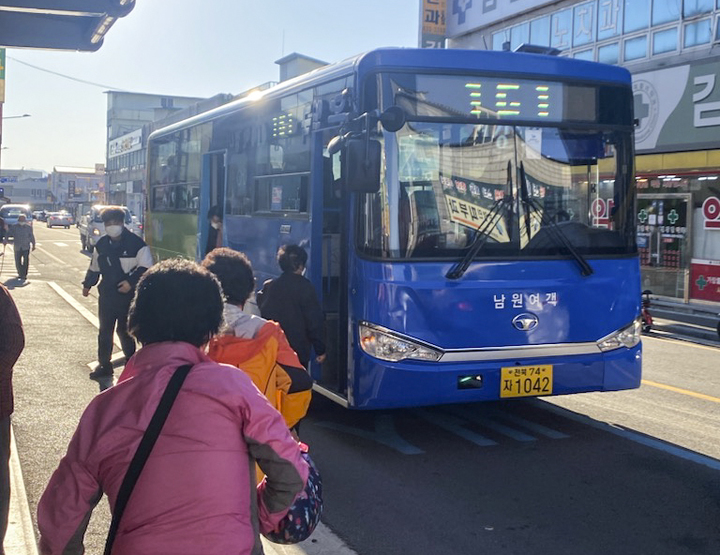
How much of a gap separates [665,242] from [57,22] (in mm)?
17725

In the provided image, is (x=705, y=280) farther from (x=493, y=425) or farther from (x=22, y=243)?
(x=22, y=243)

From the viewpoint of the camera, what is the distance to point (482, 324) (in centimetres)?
682

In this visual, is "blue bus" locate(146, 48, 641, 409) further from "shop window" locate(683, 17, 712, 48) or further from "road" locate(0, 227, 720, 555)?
"shop window" locate(683, 17, 712, 48)

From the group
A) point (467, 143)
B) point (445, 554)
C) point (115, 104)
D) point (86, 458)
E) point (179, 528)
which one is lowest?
point (445, 554)

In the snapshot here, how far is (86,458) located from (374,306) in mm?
4389

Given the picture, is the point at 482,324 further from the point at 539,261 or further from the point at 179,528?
the point at 179,528

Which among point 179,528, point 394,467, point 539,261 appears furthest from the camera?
point 539,261

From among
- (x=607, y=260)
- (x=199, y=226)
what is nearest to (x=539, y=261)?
(x=607, y=260)

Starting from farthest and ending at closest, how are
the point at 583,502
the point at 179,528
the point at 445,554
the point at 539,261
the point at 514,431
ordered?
the point at 514,431, the point at 539,261, the point at 583,502, the point at 445,554, the point at 179,528

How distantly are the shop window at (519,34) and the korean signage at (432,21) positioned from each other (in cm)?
379

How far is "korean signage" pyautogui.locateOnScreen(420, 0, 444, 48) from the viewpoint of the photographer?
29469 millimetres

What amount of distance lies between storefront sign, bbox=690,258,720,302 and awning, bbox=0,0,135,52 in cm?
1668

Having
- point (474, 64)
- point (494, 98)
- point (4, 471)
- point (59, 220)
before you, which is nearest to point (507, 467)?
point (494, 98)

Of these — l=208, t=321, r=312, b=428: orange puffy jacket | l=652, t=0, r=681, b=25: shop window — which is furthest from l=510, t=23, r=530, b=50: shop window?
l=208, t=321, r=312, b=428: orange puffy jacket
